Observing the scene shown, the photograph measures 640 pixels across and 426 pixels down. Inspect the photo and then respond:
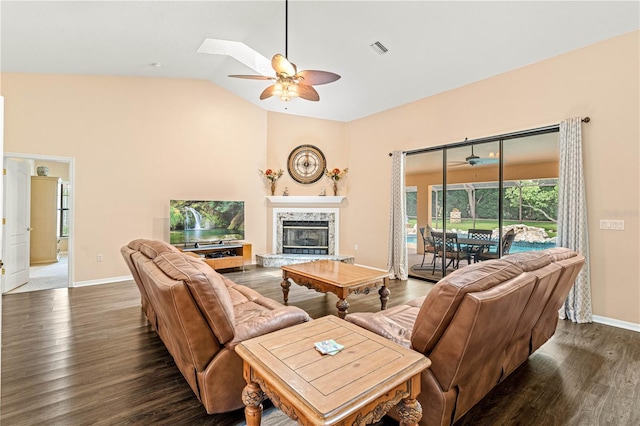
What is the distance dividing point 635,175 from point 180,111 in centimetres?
676

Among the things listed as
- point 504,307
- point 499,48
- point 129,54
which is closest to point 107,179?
point 129,54

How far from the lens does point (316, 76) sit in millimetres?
3326

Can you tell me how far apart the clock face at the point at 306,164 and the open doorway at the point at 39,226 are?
401 cm

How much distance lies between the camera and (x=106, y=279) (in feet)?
16.9

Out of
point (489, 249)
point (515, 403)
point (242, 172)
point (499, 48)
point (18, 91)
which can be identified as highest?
point (499, 48)

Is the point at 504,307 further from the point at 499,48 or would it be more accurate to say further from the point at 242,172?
the point at 242,172

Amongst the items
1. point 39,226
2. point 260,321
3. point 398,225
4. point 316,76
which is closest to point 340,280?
point 260,321

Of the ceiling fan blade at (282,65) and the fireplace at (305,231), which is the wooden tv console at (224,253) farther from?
the ceiling fan blade at (282,65)

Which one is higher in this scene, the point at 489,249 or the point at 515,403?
the point at 489,249

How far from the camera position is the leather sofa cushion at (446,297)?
1.55m

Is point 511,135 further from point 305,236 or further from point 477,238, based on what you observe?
point 305,236

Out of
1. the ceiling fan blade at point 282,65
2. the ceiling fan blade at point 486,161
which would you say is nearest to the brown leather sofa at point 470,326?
the ceiling fan blade at point 282,65

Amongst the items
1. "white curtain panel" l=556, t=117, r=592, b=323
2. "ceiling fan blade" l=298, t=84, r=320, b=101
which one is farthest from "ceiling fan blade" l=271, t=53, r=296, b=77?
"white curtain panel" l=556, t=117, r=592, b=323

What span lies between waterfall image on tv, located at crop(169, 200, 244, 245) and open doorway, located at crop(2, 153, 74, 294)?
59.7 inches
